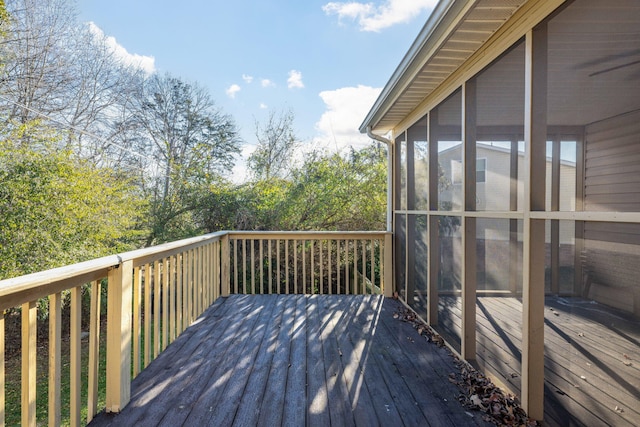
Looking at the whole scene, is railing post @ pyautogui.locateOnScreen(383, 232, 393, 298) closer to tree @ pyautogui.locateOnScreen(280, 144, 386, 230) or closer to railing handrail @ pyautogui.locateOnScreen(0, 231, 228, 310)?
tree @ pyautogui.locateOnScreen(280, 144, 386, 230)

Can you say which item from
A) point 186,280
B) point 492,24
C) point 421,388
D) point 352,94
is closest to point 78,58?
point 352,94

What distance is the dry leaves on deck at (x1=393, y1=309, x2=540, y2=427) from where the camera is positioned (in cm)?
182

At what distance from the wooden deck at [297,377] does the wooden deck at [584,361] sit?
1.52 ft

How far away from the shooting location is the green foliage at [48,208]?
4738 mm

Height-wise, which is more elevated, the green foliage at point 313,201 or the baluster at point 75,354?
the green foliage at point 313,201

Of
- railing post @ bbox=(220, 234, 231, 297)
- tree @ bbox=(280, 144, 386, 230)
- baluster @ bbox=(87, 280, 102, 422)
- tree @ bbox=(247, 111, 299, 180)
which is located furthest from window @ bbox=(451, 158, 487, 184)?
tree @ bbox=(247, 111, 299, 180)

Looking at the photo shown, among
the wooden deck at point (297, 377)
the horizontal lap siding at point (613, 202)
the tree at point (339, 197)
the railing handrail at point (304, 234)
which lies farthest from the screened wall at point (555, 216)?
the tree at point (339, 197)

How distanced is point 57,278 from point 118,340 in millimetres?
689

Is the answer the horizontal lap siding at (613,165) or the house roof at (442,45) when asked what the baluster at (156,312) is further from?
the horizontal lap siding at (613,165)

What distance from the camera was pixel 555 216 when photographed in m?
1.65

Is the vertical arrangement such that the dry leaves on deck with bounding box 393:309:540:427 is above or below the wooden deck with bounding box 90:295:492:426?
above

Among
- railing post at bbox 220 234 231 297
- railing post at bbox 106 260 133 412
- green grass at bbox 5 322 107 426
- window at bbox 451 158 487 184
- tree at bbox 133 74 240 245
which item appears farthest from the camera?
tree at bbox 133 74 240 245

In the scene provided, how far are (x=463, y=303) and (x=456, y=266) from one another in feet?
1.04

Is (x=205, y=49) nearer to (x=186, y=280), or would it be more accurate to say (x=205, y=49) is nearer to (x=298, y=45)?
(x=298, y=45)
